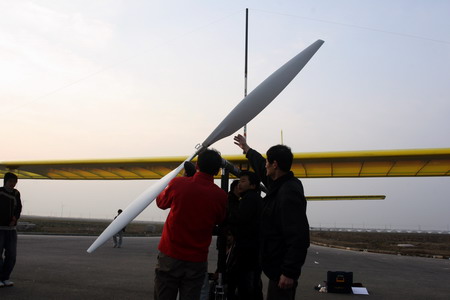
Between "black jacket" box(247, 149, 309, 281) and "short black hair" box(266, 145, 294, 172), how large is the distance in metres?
0.08

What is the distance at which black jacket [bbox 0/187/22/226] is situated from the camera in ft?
20.3

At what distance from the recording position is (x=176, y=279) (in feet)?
9.55

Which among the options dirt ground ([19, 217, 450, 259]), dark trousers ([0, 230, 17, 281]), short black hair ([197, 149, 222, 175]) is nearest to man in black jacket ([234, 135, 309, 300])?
short black hair ([197, 149, 222, 175])

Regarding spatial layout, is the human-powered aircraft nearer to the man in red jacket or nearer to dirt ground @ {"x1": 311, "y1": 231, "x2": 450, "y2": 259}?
the man in red jacket

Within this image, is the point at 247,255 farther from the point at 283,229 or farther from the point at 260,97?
the point at 260,97

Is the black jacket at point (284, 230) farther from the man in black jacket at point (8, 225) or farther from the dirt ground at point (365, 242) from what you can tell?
the dirt ground at point (365, 242)

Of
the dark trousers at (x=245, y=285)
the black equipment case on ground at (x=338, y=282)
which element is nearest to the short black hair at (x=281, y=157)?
the dark trousers at (x=245, y=285)

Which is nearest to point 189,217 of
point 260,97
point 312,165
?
point 260,97

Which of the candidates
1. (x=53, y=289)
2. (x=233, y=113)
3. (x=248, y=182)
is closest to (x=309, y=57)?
(x=233, y=113)

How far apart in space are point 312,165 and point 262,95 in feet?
23.6

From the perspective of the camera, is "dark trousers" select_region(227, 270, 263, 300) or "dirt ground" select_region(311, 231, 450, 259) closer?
"dark trousers" select_region(227, 270, 263, 300)

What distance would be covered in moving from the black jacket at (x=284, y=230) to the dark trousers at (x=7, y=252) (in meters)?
4.88

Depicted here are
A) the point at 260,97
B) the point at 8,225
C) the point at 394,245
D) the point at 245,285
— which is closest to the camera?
the point at 245,285

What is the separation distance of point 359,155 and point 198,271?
757 centimetres
